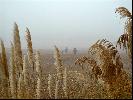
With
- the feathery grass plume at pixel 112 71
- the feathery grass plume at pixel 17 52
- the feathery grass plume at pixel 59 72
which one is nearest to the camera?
the feathery grass plume at pixel 112 71

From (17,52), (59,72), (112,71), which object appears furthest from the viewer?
(59,72)

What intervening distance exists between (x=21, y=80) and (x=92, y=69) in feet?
7.08

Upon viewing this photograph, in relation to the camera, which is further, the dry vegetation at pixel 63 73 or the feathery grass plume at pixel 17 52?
the feathery grass plume at pixel 17 52

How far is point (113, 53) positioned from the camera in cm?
1071

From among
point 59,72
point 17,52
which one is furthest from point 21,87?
point 59,72

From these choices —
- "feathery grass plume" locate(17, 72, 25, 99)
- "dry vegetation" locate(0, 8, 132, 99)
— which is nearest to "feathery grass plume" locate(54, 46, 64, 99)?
"dry vegetation" locate(0, 8, 132, 99)

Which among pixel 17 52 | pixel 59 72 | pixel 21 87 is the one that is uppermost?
pixel 17 52

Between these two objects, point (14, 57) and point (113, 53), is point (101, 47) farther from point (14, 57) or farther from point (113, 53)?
point (14, 57)

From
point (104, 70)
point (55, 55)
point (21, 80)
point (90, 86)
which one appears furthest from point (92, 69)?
point (90, 86)

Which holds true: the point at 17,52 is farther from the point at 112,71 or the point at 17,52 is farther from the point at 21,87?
the point at 112,71

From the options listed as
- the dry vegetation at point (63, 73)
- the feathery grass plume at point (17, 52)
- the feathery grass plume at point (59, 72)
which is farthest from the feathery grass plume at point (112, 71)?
the feathery grass plume at point (17, 52)

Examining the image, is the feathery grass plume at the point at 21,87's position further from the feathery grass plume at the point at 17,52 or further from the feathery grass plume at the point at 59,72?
the feathery grass plume at the point at 59,72

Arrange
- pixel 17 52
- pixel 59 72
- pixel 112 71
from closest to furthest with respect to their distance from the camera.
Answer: pixel 112 71, pixel 17 52, pixel 59 72

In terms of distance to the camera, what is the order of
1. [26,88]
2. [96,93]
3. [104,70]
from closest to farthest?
[104,70] → [26,88] → [96,93]
